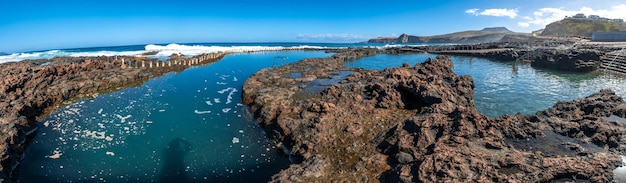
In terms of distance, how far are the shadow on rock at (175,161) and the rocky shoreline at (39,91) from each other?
5.60 meters

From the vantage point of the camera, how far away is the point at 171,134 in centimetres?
1738

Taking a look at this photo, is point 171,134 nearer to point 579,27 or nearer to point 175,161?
point 175,161

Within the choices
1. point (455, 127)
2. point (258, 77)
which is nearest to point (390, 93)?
point (455, 127)

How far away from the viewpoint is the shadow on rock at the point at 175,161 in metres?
12.4

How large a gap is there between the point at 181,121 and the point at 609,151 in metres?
20.6

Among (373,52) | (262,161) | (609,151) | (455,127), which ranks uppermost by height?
(373,52)

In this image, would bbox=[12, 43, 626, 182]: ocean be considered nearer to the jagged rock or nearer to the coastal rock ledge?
the coastal rock ledge

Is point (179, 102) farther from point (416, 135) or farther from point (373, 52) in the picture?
point (373, 52)

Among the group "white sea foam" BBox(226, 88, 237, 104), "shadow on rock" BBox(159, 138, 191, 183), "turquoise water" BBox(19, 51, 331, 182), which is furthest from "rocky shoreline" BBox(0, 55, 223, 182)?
"white sea foam" BBox(226, 88, 237, 104)

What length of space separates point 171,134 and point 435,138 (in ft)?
44.7

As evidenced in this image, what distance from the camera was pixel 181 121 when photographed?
64.6 ft

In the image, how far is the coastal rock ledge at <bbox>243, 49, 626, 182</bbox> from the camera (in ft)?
30.7

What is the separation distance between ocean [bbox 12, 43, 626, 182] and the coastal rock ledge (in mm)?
2046

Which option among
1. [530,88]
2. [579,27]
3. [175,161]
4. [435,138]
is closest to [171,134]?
[175,161]
